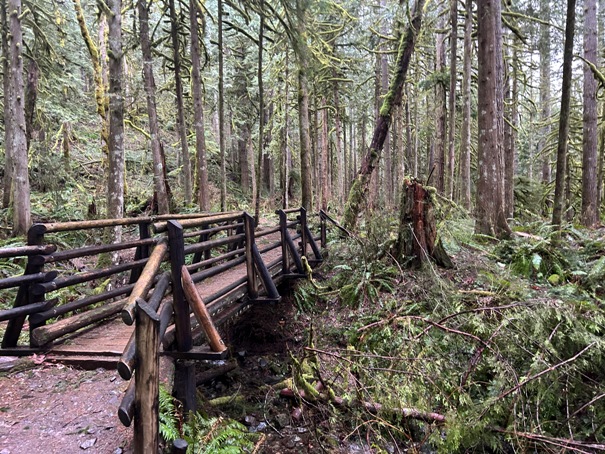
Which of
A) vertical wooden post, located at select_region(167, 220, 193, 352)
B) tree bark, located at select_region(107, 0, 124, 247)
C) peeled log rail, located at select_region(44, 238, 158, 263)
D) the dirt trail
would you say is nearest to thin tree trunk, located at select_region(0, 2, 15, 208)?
tree bark, located at select_region(107, 0, 124, 247)

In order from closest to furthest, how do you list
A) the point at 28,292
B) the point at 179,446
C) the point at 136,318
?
1. the point at 136,318
2. the point at 179,446
3. the point at 28,292

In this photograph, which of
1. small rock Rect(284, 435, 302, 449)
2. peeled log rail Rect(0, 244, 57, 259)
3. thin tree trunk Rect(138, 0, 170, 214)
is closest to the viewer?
peeled log rail Rect(0, 244, 57, 259)

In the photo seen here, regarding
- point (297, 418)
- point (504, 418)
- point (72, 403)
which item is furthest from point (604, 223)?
point (72, 403)

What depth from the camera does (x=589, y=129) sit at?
10.8 m

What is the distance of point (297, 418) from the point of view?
4.87 metres

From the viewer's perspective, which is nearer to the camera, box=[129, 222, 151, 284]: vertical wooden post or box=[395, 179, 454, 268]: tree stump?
box=[129, 222, 151, 284]: vertical wooden post

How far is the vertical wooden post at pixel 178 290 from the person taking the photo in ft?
11.0

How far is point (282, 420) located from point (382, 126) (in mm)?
8782

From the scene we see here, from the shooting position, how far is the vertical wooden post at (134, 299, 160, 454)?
2.11m

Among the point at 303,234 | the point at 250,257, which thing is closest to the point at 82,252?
the point at 250,257

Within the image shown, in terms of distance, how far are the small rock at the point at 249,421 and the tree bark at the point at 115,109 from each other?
5.21 m

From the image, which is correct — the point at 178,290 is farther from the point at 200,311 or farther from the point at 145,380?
the point at 145,380

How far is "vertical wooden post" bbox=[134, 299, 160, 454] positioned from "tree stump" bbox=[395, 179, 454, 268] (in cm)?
627

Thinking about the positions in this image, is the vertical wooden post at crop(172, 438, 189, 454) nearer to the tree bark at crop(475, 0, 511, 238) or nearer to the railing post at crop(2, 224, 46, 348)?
the railing post at crop(2, 224, 46, 348)
